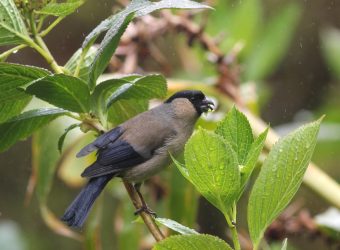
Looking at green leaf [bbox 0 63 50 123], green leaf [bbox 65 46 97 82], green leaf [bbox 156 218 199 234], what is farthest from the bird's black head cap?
green leaf [bbox 156 218 199 234]

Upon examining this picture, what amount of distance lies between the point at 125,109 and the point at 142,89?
175 mm

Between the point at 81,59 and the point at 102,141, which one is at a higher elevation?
the point at 81,59

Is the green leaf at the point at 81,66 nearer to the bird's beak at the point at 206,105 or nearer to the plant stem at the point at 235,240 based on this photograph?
the plant stem at the point at 235,240

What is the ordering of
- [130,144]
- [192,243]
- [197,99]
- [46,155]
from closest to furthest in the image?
[192,243] < [130,144] < [197,99] < [46,155]

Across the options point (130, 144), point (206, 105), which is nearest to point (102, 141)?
point (130, 144)

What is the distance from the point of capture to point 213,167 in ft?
3.29

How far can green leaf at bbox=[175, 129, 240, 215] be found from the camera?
0.99m

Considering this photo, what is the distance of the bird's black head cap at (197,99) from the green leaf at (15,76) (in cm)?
60

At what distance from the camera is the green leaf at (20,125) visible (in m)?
1.28

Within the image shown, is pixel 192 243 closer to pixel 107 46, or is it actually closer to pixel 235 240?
pixel 235 240

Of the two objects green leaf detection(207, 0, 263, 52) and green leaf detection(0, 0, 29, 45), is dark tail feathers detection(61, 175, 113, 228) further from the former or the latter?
green leaf detection(207, 0, 263, 52)

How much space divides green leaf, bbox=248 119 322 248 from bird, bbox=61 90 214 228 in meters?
0.35

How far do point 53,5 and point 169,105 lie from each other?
677mm

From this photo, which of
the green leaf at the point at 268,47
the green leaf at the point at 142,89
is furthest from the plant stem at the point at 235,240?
the green leaf at the point at 268,47
